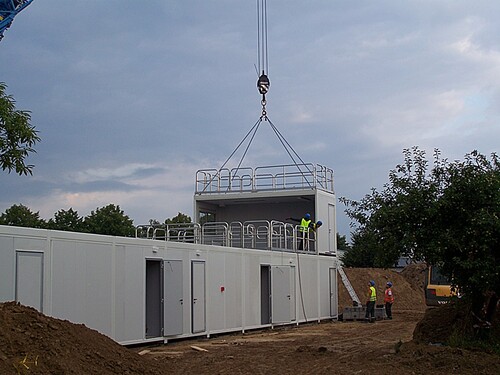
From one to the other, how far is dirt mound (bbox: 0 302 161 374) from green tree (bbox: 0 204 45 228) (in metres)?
34.9

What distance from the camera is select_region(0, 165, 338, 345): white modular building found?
53.2 ft

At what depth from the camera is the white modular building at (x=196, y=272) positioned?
638 inches

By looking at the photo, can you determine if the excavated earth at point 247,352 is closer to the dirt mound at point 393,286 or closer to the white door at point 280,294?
the white door at point 280,294

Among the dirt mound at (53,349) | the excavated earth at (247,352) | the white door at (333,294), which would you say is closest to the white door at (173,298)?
the excavated earth at (247,352)

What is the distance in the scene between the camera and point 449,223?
15.4 meters

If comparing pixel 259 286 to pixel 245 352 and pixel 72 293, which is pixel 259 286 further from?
pixel 72 293

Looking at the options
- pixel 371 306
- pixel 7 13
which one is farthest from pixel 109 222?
pixel 7 13

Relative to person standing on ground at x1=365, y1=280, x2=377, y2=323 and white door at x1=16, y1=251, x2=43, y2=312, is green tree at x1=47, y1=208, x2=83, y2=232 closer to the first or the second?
person standing on ground at x1=365, y1=280, x2=377, y2=323

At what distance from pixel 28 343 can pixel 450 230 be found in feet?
27.6

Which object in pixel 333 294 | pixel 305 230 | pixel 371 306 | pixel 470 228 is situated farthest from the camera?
pixel 333 294

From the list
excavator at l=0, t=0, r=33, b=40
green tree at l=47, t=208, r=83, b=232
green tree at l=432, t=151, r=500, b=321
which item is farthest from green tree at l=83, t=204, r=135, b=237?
green tree at l=432, t=151, r=500, b=321

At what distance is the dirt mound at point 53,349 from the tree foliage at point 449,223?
18.7 ft

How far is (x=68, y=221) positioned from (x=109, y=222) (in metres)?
2.83

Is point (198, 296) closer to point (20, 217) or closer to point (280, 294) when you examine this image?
point (280, 294)
